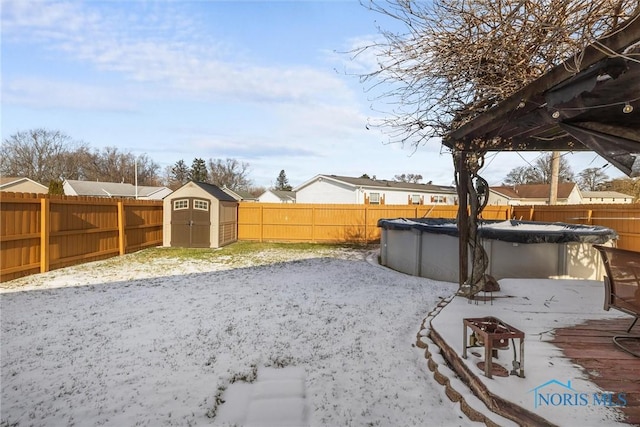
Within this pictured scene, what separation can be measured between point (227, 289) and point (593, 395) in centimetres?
495

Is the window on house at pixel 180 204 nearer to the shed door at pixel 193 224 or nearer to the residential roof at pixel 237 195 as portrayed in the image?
the shed door at pixel 193 224

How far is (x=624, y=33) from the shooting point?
59.7 inches

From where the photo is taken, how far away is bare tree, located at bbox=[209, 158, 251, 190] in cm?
4994

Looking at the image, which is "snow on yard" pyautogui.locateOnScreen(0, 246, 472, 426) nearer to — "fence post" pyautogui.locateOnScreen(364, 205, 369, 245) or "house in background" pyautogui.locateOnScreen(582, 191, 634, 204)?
"fence post" pyautogui.locateOnScreen(364, 205, 369, 245)

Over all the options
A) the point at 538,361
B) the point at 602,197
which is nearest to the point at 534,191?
the point at 602,197

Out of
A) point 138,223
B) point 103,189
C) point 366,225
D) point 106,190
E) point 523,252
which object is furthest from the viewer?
point 106,190

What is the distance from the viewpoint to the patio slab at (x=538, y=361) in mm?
1806

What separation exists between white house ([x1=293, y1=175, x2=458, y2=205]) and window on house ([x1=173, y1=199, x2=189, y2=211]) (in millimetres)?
12127

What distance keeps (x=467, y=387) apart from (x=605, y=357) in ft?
3.77

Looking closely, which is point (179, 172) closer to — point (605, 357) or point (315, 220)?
point (315, 220)

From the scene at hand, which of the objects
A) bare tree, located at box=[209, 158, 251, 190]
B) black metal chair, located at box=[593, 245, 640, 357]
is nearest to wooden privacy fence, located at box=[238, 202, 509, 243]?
black metal chair, located at box=[593, 245, 640, 357]

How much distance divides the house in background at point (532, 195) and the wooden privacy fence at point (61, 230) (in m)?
30.9

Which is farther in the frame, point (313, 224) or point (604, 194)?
point (604, 194)

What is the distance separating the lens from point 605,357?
2416 mm
